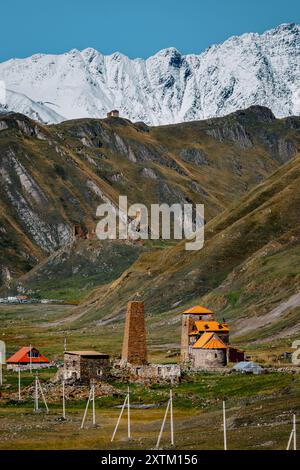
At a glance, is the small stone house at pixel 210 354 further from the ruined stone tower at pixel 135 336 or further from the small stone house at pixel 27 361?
the small stone house at pixel 27 361

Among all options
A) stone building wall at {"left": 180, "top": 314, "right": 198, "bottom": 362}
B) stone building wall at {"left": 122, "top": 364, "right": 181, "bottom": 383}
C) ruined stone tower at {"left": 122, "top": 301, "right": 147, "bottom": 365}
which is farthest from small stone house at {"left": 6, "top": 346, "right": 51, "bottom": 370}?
stone building wall at {"left": 122, "top": 364, "right": 181, "bottom": 383}

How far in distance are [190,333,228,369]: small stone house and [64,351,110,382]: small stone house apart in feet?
71.9

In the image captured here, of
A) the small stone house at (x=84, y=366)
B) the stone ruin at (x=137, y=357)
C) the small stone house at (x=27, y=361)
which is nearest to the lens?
the small stone house at (x=84, y=366)

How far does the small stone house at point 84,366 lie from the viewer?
115m

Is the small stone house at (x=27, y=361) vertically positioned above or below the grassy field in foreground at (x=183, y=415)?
above

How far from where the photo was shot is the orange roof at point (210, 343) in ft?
452

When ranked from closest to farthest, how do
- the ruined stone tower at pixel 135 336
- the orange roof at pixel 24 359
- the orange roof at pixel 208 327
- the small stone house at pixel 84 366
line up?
the small stone house at pixel 84 366 < the ruined stone tower at pixel 135 336 < the orange roof at pixel 24 359 < the orange roof at pixel 208 327

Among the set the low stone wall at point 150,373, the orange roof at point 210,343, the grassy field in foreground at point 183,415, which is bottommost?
the grassy field in foreground at point 183,415

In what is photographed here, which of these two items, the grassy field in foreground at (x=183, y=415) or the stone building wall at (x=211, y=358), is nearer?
the grassy field in foreground at (x=183, y=415)

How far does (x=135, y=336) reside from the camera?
127 metres

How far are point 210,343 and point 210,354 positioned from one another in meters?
1.30

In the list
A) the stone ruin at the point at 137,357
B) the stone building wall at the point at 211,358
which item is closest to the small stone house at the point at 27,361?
the stone ruin at the point at 137,357

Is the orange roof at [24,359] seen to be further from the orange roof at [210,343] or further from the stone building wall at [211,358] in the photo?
the stone building wall at [211,358]
